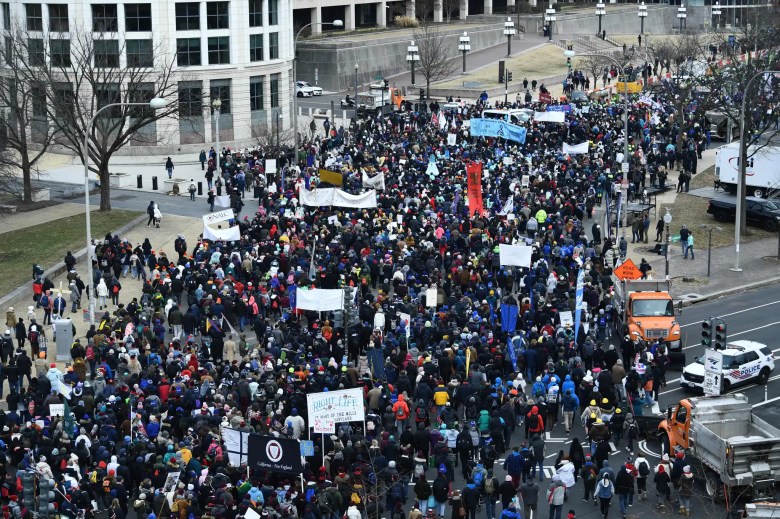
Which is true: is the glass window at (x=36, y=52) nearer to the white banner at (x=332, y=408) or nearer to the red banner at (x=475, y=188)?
the red banner at (x=475, y=188)

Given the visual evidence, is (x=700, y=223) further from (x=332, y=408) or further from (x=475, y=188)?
(x=332, y=408)

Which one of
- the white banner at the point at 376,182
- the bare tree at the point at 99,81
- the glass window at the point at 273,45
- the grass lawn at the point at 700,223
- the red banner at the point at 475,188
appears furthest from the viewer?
the glass window at the point at 273,45

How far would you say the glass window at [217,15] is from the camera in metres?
77.4

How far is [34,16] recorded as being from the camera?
251 ft

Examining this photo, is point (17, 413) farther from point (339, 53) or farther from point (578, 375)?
point (339, 53)

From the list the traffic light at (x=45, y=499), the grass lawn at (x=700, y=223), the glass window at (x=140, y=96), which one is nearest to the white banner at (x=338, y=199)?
the glass window at (x=140, y=96)

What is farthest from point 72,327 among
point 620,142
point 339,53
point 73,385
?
point 339,53

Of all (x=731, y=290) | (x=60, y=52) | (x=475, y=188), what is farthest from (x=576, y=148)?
(x=60, y=52)

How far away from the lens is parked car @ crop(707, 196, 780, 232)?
186ft

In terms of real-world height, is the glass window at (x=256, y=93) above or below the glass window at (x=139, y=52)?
below

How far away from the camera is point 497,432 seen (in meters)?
31.8

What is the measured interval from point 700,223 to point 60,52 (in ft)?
115

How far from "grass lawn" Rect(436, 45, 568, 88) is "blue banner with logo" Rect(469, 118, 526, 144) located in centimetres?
3109

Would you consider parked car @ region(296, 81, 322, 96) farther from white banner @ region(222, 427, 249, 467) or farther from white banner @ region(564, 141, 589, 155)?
white banner @ region(222, 427, 249, 467)
